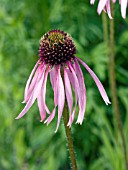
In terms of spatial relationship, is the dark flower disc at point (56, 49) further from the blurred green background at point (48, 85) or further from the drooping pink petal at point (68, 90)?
the blurred green background at point (48, 85)

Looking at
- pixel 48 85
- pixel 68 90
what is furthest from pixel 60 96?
pixel 48 85

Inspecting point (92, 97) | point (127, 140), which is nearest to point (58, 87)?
point (127, 140)

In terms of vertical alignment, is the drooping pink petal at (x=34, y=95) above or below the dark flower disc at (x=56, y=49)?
below

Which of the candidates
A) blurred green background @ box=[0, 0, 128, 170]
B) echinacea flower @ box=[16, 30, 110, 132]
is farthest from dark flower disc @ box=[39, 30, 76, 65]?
blurred green background @ box=[0, 0, 128, 170]

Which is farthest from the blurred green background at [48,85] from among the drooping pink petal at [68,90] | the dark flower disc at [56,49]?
the drooping pink petal at [68,90]

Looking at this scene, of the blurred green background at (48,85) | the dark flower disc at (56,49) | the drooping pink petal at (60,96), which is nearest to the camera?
the drooping pink petal at (60,96)

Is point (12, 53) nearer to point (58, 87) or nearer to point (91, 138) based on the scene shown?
point (91, 138)

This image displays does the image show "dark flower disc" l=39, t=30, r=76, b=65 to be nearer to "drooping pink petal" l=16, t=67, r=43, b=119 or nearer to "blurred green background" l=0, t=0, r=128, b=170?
"drooping pink petal" l=16, t=67, r=43, b=119

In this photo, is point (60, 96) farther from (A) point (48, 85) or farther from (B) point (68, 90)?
(A) point (48, 85)
